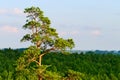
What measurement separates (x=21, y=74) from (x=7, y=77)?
6736 inches

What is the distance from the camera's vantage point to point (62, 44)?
87.0ft

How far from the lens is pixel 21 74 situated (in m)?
26.4

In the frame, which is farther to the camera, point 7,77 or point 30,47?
point 7,77

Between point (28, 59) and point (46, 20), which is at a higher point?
point (46, 20)

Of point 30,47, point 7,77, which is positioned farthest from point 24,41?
point 7,77

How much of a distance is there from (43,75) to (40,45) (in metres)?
1.91

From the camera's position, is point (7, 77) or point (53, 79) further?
point (7, 77)

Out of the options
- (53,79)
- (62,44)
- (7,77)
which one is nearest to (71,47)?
(62,44)

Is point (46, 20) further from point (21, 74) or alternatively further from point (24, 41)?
point (21, 74)

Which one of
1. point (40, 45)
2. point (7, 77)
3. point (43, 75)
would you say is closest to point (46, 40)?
point (40, 45)

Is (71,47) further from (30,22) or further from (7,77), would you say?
(7,77)

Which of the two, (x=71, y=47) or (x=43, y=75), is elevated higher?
(x=71, y=47)

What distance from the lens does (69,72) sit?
2645cm

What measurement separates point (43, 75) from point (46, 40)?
2.23 meters
